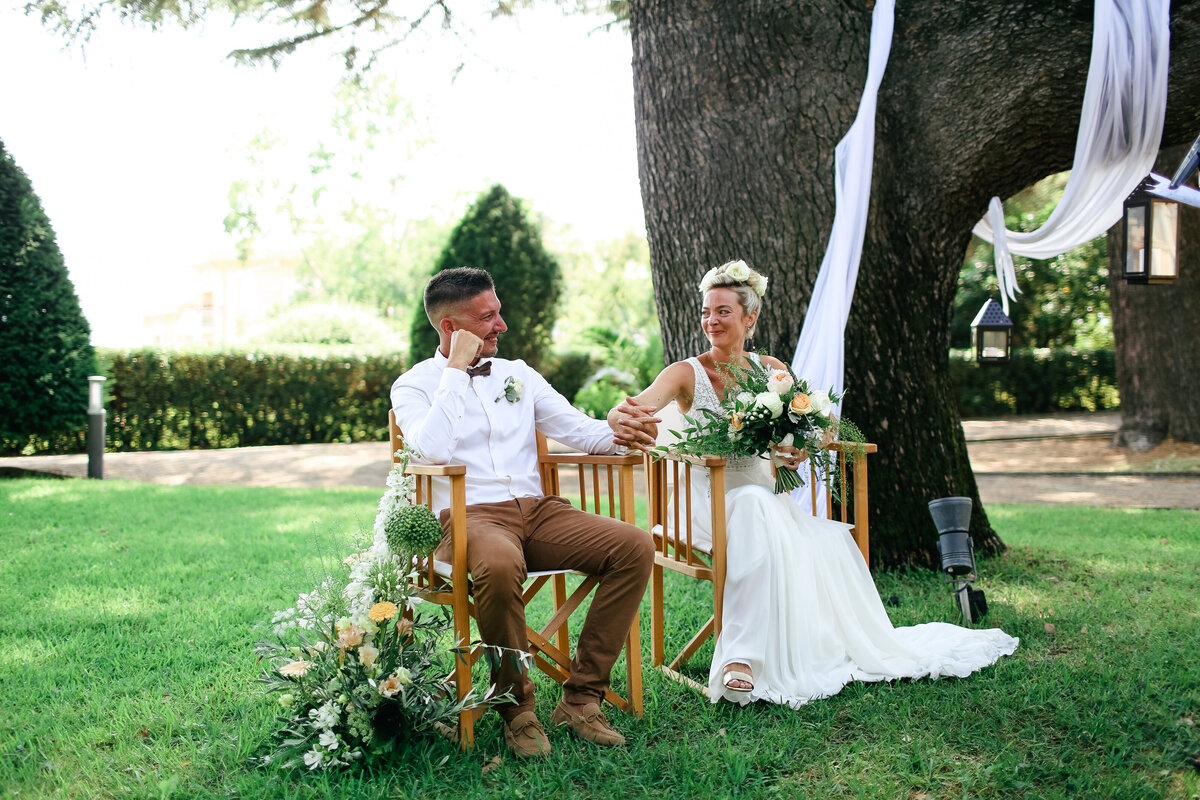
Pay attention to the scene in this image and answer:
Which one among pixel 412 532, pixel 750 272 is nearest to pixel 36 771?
pixel 412 532

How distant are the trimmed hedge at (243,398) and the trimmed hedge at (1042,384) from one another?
7462mm

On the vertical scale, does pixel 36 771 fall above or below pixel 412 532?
below

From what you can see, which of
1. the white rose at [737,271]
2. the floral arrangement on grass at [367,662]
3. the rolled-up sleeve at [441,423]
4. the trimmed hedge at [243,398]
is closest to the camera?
the floral arrangement on grass at [367,662]

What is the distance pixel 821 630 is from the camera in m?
3.36

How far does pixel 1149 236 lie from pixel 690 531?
2298 millimetres

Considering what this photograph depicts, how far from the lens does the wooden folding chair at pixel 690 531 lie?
10.7 feet

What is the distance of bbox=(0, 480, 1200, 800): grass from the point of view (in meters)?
2.59

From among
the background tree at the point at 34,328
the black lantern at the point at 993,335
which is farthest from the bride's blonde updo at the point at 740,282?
the background tree at the point at 34,328

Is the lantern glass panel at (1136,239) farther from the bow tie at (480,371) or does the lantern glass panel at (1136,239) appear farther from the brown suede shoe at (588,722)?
the brown suede shoe at (588,722)

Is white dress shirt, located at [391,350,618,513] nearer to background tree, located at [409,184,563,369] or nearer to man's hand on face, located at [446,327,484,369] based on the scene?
man's hand on face, located at [446,327,484,369]

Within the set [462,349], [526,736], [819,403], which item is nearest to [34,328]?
[462,349]

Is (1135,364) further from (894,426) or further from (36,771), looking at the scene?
(36,771)

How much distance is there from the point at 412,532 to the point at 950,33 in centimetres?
375

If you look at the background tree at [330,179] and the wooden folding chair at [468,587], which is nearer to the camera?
the wooden folding chair at [468,587]
